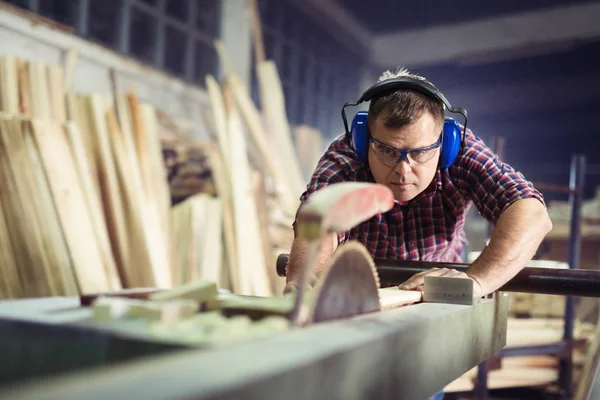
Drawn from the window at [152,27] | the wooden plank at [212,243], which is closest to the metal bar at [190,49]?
the window at [152,27]

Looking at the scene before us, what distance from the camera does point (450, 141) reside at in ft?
7.05

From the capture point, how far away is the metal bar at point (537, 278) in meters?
1.75

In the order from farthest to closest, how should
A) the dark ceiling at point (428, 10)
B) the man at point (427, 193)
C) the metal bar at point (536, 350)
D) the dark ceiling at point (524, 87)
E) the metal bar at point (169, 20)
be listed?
1. the dark ceiling at point (524, 87)
2. the dark ceiling at point (428, 10)
3. the metal bar at point (169, 20)
4. the metal bar at point (536, 350)
5. the man at point (427, 193)

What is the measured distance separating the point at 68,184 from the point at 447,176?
7.07 feet

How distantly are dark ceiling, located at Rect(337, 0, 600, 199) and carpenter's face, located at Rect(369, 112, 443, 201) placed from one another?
888cm

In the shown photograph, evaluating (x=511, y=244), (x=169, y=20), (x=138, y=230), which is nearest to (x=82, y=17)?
(x=169, y=20)

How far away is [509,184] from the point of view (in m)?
2.26

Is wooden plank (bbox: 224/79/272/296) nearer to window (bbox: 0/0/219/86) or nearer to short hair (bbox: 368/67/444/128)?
window (bbox: 0/0/219/86)

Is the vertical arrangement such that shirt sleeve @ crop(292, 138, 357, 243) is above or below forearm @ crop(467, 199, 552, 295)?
above

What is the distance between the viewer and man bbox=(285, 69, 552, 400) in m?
2.01

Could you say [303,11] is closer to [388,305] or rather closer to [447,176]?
[447,176]

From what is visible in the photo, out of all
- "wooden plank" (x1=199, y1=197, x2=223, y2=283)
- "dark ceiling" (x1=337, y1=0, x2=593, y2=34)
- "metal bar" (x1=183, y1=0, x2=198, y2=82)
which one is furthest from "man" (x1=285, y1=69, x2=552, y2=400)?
"dark ceiling" (x1=337, y1=0, x2=593, y2=34)

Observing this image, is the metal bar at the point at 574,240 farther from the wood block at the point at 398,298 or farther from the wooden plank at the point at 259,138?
the wood block at the point at 398,298

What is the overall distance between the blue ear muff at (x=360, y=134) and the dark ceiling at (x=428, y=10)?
8798 millimetres
